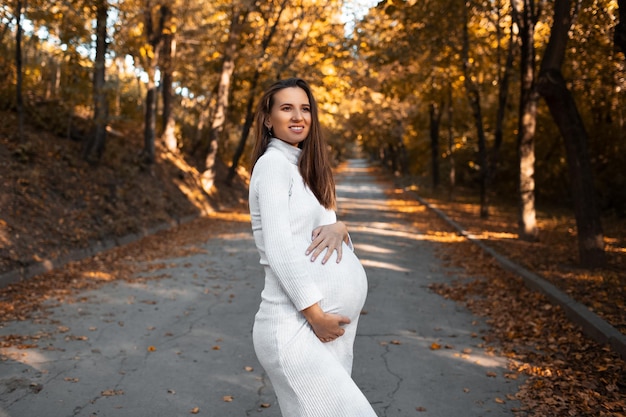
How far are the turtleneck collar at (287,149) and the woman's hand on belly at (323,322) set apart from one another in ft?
1.97

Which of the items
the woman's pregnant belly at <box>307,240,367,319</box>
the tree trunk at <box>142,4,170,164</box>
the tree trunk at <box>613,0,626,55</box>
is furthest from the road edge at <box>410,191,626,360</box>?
the tree trunk at <box>142,4,170,164</box>

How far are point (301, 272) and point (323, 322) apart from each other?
20 centimetres

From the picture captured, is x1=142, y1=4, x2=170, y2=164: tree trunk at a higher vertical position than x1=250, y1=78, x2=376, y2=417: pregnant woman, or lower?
higher

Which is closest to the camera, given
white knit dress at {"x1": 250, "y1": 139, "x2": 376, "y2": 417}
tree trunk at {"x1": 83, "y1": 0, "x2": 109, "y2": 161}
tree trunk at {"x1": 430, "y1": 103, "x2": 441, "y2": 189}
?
white knit dress at {"x1": 250, "y1": 139, "x2": 376, "y2": 417}

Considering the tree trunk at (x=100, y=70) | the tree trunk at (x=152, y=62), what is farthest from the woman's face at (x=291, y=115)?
the tree trunk at (x=152, y=62)

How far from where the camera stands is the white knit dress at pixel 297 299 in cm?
223

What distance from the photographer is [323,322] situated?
7.45ft

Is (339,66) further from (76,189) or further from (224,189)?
(76,189)

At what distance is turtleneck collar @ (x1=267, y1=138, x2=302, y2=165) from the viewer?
2484mm

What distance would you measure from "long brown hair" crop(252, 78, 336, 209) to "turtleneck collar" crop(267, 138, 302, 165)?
0.03 m

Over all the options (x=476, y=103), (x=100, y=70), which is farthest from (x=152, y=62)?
(x=476, y=103)

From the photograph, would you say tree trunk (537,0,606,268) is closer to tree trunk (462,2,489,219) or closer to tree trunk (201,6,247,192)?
tree trunk (462,2,489,219)

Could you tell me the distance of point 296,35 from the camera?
1038 inches

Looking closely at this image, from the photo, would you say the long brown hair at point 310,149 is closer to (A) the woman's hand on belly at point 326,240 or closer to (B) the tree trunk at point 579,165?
(A) the woman's hand on belly at point 326,240
